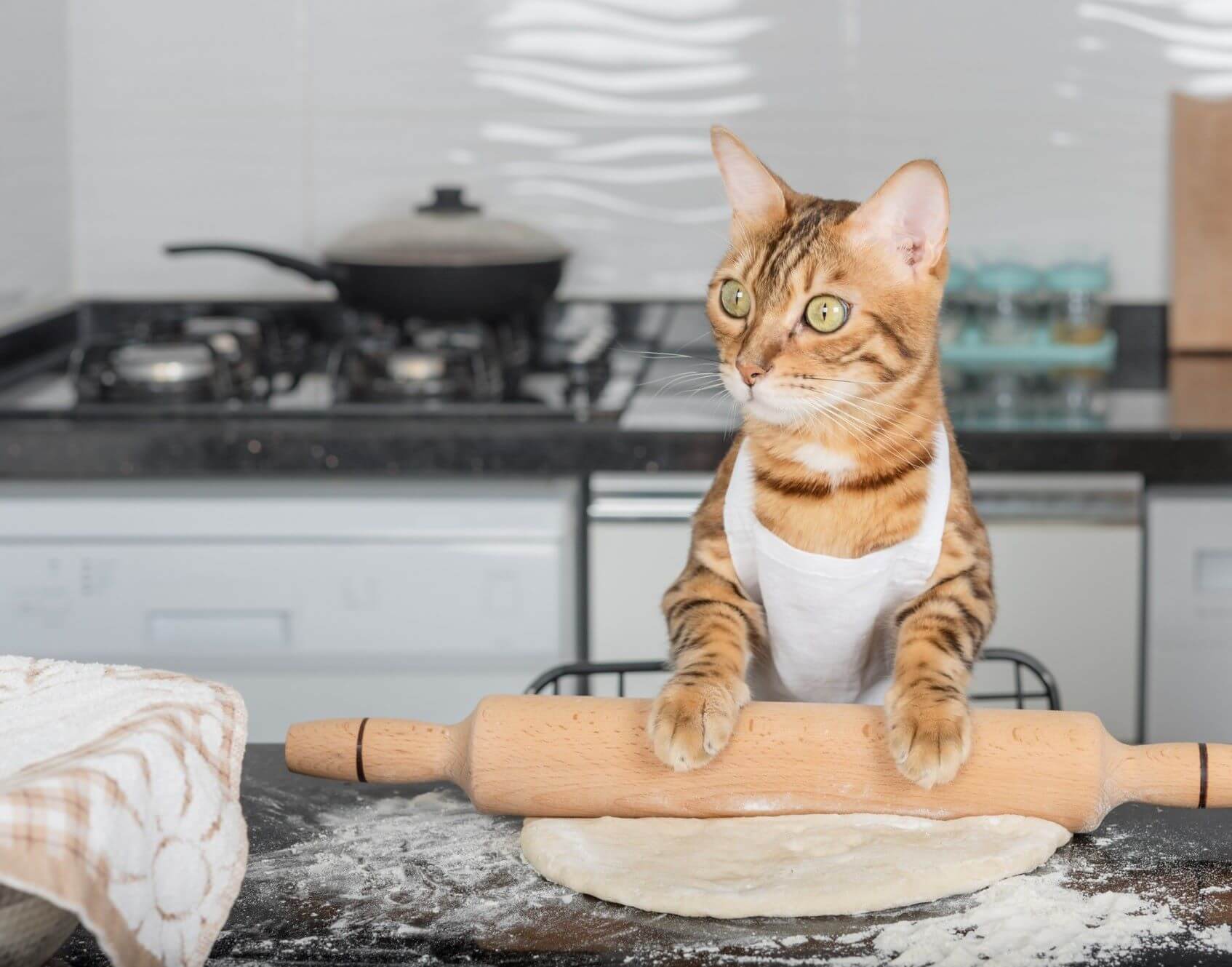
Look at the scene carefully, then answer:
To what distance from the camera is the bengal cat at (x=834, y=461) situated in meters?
1.15

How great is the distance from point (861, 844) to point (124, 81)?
228cm

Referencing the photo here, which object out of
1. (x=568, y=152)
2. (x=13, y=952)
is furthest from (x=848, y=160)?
(x=13, y=952)

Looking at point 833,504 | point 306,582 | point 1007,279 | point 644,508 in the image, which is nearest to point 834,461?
point 833,504

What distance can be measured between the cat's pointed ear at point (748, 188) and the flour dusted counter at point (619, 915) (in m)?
0.51

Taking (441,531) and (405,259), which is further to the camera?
(405,259)

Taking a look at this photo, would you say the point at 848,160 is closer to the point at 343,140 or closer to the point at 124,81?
the point at 343,140

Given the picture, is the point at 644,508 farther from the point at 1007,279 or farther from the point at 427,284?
the point at 1007,279

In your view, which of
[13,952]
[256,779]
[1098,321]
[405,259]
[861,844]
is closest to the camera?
[13,952]

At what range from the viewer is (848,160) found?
2.78m

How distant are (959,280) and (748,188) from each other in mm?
1656

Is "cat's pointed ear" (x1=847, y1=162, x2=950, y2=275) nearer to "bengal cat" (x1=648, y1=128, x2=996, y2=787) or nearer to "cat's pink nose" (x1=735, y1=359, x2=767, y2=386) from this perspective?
"bengal cat" (x1=648, y1=128, x2=996, y2=787)

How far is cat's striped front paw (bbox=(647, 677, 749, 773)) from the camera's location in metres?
1.04

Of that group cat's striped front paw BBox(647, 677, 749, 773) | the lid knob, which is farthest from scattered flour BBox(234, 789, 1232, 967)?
the lid knob

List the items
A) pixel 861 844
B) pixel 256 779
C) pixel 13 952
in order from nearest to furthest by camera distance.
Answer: pixel 13 952
pixel 861 844
pixel 256 779
